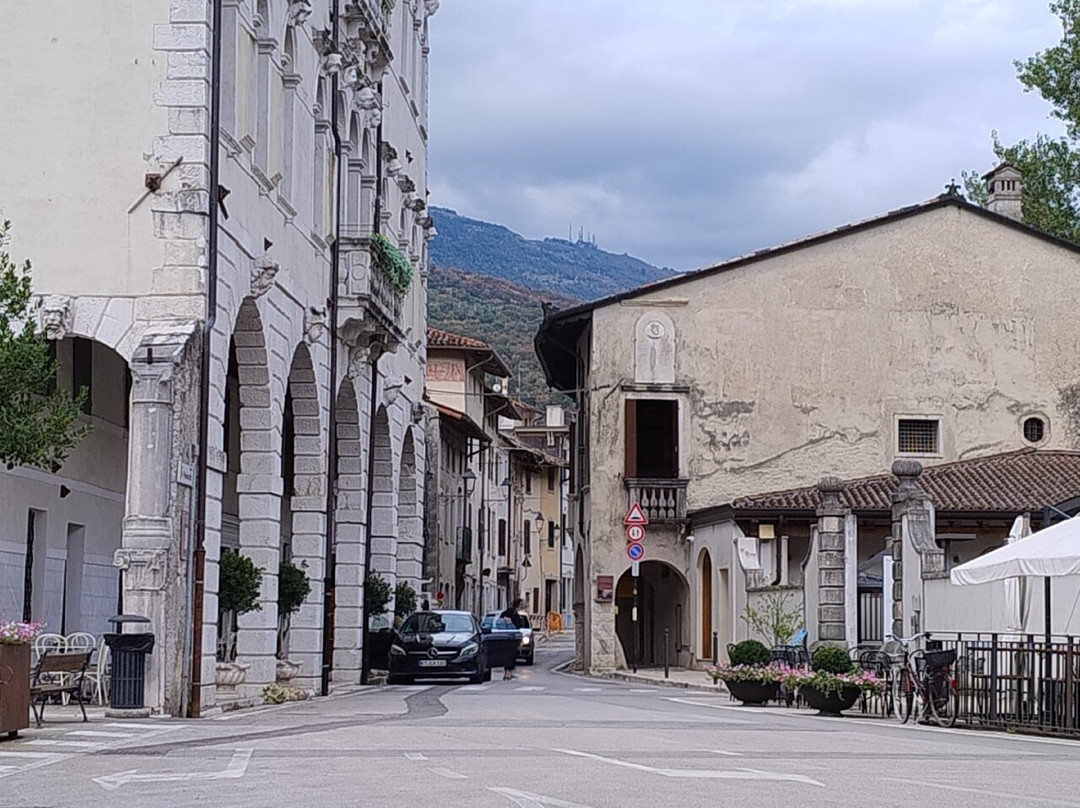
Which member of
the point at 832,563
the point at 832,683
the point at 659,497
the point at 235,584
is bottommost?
the point at 832,683

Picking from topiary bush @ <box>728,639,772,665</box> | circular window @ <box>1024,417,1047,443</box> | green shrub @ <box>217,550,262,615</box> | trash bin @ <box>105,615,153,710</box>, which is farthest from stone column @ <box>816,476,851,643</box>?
circular window @ <box>1024,417,1047,443</box>

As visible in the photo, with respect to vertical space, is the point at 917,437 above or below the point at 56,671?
above

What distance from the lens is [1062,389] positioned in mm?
46438

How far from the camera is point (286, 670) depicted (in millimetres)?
29750

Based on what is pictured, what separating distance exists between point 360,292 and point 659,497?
15402 millimetres

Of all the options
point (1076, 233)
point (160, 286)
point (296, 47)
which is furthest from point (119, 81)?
point (1076, 233)

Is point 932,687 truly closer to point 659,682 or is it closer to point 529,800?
point 529,800

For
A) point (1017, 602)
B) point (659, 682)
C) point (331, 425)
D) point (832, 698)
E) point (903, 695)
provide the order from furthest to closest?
1. point (659, 682)
2. point (331, 425)
3. point (832, 698)
4. point (903, 695)
5. point (1017, 602)

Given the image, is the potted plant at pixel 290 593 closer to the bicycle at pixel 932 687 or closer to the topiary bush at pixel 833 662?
the topiary bush at pixel 833 662

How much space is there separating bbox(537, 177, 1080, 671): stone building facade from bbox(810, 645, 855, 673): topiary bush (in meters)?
18.4

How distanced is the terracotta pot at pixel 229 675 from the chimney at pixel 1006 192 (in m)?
30.3

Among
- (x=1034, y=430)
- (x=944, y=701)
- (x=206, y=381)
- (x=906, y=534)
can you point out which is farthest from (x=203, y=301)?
(x=1034, y=430)

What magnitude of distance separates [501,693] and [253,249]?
9.95 metres

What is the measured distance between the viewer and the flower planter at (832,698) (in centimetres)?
2483
